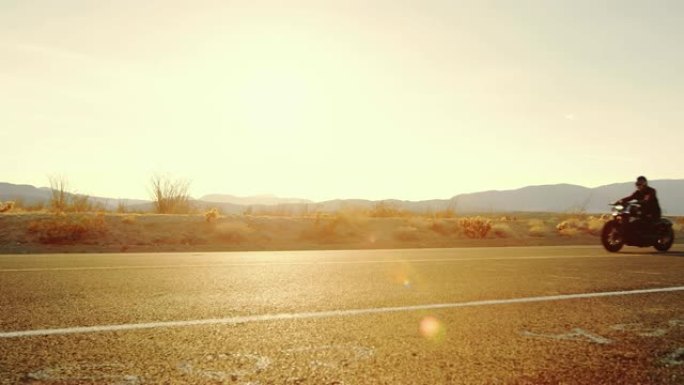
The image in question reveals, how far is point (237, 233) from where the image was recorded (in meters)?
21.7

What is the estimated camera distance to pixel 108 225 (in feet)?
66.0

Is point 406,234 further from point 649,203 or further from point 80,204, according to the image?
point 80,204

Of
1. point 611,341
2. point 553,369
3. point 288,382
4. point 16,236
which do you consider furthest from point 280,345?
point 16,236

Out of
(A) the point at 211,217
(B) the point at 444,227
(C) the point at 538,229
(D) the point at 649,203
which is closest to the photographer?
(D) the point at 649,203

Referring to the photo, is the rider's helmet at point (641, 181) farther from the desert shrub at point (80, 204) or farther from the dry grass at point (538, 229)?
the desert shrub at point (80, 204)

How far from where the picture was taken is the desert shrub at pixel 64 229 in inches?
715

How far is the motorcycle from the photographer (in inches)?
568

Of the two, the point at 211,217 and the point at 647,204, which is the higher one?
the point at 647,204

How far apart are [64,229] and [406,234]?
13798mm

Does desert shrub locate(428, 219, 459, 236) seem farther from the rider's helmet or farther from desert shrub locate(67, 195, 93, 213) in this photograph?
desert shrub locate(67, 195, 93, 213)

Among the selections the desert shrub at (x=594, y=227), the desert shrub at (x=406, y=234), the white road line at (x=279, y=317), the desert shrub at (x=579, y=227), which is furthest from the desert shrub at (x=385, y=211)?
the white road line at (x=279, y=317)

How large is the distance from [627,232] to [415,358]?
13.2m

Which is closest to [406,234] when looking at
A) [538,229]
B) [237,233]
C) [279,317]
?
[237,233]

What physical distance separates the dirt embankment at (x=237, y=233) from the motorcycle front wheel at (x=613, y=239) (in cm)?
611
